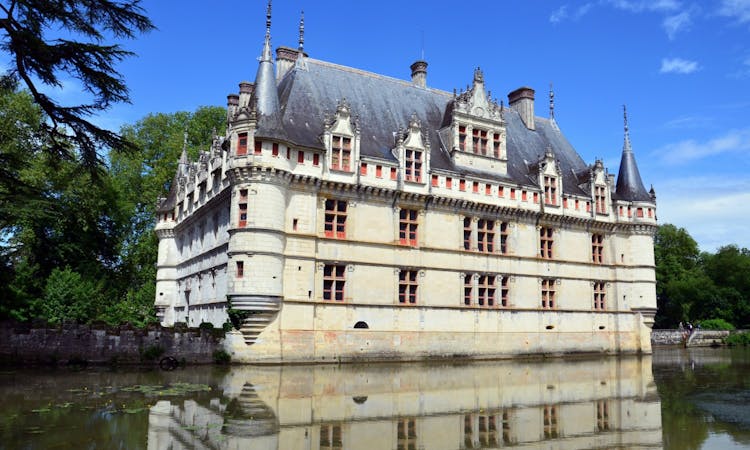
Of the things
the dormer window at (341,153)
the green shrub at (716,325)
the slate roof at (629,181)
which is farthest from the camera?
the green shrub at (716,325)

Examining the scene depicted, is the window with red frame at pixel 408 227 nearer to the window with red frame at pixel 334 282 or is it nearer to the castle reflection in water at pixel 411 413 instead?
the window with red frame at pixel 334 282

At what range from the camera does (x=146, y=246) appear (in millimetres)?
41156

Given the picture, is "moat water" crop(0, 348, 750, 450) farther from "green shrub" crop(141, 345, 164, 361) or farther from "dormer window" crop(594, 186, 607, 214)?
"dormer window" crop(594, 186, 607, 214)

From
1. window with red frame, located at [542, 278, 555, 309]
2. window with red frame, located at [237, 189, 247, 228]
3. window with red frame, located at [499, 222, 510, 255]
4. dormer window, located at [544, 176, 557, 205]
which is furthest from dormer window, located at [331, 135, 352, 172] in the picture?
window with red frame, located at [542, 278, 555, 309]

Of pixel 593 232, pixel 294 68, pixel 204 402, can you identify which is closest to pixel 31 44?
pixel 204 402

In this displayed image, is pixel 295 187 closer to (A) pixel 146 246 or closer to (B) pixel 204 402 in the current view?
(B) pixel 204 402

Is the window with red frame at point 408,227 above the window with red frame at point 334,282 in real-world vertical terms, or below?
above

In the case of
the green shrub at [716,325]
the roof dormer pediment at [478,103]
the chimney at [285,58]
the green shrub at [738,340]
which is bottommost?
the green shrub at [738,340]

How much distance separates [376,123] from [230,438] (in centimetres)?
2102

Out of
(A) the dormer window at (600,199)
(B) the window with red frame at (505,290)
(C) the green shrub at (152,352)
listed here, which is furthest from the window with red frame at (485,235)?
(C) the green shrub at (152,352)

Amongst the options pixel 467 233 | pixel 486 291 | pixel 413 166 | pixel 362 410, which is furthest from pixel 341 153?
pixel 362 410

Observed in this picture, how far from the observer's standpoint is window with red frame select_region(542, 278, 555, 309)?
102 ft

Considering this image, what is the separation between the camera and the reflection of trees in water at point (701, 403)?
35.3 feet

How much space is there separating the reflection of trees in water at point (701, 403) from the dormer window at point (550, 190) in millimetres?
10085
